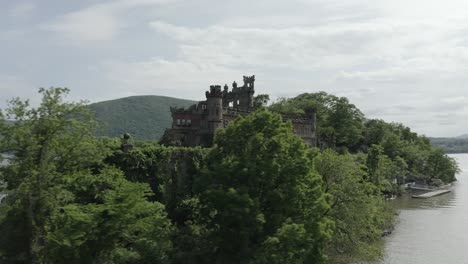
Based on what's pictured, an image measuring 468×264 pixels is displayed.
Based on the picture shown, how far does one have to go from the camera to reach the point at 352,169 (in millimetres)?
46031

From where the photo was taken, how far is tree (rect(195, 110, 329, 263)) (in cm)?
3145

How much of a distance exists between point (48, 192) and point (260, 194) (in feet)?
45.7

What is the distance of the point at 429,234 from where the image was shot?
6012cm

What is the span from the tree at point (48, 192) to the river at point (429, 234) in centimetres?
2807

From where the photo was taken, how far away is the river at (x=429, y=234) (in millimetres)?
48594

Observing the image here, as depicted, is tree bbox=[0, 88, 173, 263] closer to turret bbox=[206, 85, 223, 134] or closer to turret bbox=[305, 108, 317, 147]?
turret bbox=[206, 85, 223, 134]

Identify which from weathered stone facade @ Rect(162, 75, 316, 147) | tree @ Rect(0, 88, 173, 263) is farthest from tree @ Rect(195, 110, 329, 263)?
Result: weathered stone facade @ Rect(162, 75, 316, 147)

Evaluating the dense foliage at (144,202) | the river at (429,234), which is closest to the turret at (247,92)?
the river at (429,234)

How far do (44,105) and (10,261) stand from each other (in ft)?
32.9

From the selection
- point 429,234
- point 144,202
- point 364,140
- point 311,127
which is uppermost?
point 311,127

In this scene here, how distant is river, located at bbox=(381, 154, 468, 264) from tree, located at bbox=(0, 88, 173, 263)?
92.1 ft

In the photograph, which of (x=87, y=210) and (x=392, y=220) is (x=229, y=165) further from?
(x=392, y=220)

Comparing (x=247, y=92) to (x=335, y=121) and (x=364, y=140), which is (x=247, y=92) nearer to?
(x=335, y=121)

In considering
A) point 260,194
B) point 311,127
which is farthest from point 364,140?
point 260,194
